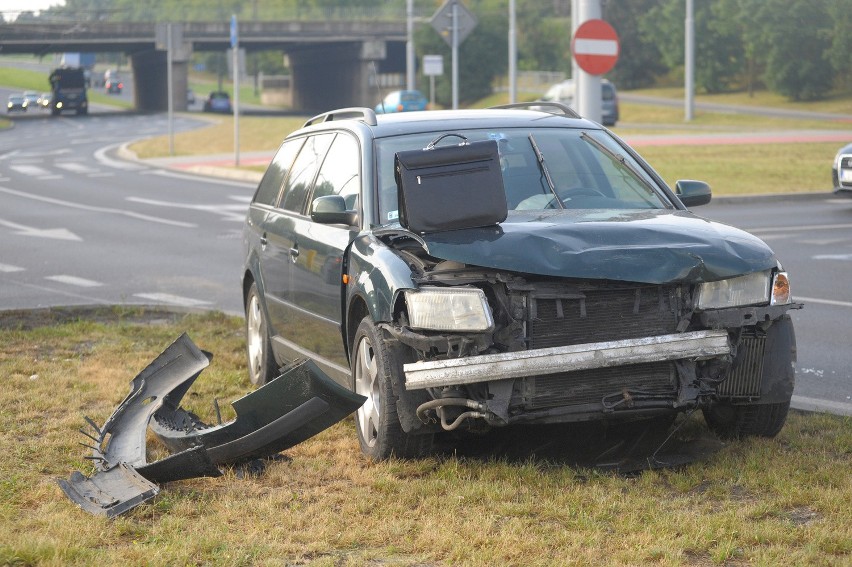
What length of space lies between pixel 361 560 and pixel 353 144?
310 cm

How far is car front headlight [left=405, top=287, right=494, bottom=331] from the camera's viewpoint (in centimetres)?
535

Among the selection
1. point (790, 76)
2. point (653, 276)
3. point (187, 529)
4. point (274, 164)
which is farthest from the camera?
point (790, 76)

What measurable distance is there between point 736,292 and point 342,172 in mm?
2407

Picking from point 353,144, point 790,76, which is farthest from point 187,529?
point 790,76

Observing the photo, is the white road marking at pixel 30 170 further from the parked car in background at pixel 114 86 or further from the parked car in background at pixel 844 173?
the parked car in background at pixel 114 86

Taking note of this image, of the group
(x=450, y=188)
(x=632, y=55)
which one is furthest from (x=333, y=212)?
(x=632, y=55)

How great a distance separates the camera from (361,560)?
450 cm

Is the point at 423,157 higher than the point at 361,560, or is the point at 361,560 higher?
the point at 423,157

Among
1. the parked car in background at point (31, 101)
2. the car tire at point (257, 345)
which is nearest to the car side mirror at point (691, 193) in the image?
the car tire at point (257, 345)

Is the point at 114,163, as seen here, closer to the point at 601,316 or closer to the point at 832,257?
the point at 832,257

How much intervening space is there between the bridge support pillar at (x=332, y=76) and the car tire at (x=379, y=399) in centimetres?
8282

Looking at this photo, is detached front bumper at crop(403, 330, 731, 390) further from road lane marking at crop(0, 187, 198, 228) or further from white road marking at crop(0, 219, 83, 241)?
road lane marking at crop(0, 187, 198, 228)

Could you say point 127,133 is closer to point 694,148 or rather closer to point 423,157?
point 694,148

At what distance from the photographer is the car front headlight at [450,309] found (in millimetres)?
5352
